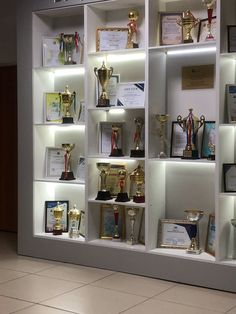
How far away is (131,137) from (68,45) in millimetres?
1101

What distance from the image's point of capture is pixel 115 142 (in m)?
4.62

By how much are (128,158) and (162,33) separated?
112cm

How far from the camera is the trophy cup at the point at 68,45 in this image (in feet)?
16.0

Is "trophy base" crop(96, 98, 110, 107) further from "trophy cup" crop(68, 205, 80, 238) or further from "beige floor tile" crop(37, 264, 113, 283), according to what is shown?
"beige floor tile" crop(37, 264, 113, 283)

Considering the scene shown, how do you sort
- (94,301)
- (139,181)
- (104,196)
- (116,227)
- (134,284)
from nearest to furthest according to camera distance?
(94,301) → (134,284) → (139,181) → (104,196) → (116,227)

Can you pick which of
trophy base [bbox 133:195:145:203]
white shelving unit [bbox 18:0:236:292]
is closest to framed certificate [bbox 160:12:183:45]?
white shelving unit [bbox 18:0:236:292]

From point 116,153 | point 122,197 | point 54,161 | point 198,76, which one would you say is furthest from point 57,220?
point 198,76

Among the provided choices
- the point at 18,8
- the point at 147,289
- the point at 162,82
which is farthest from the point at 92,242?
the point at 18,8

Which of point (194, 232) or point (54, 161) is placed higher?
point (54, 161)

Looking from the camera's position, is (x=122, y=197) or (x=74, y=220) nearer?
(x=122, y=197)

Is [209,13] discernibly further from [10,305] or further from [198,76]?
[10,305]

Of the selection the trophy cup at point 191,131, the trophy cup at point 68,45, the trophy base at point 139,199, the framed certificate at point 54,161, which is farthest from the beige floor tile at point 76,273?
the trophy cup at point 68,45

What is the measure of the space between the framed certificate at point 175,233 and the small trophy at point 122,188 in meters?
0.37

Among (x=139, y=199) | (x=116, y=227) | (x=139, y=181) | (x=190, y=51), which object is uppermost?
(x=190, y=51)
